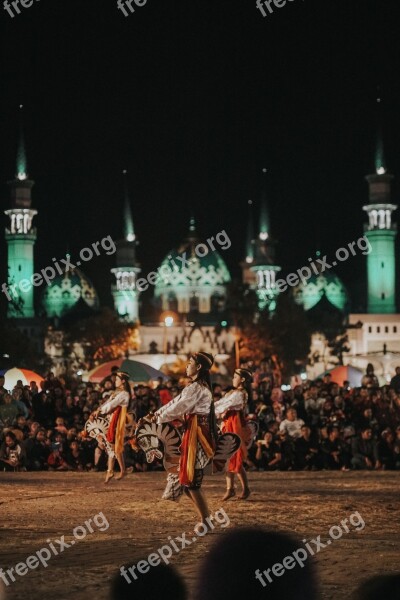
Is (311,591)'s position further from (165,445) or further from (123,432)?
(123,432)

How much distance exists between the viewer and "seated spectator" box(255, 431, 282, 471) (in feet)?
70.7

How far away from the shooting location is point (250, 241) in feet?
449

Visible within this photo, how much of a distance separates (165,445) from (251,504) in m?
2.71

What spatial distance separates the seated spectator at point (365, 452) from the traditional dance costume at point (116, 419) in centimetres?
510

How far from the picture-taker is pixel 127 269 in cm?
12025

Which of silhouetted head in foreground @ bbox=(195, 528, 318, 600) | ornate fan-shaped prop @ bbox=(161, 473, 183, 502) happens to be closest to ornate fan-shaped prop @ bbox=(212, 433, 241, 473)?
ornate fan-shaped prop @ bbox=(161, 473, 183, 502)

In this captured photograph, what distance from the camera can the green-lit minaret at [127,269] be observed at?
12000cm

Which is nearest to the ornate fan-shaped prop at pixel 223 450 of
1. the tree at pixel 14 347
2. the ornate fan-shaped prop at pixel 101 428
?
the ornate fan-shaped prop at pixel 101 428

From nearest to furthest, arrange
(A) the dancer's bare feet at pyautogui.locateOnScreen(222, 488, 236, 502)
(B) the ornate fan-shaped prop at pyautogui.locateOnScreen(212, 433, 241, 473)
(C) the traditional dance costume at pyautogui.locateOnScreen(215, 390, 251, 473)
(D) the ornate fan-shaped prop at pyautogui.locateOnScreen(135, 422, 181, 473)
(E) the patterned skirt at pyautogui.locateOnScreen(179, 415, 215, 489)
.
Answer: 1. (E) the patterned skirt at pyautogui.locateOnScreen(179, 415, 215, 489)
2. (D) the ornate fan-shaped prop at pyautogui.locateOnScreen(135, 422, 181, 473)
3. (B) the ornate fan-shaped prop at pyautogui.locateOnScreen(212, 433, 241, 473)
4. (A) the dancer's bare feet at pyautogui.locateOnScreen(222, 488, 236, 502)
5. (C) the traditional dance costume at pyautogui.locateOnScreen(215, 390, 251, 473)

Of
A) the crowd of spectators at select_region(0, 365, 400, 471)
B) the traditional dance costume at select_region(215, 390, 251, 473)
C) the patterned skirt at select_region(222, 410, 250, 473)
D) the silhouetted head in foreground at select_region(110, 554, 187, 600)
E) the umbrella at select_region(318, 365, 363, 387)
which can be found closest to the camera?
the silhouetted head in foreground at select_region(110, 554, 187, 600)

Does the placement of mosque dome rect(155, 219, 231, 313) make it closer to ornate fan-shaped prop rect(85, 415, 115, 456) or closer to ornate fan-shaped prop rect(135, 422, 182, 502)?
ornate fan-shaped prop rect(85, 415, 115, 456)

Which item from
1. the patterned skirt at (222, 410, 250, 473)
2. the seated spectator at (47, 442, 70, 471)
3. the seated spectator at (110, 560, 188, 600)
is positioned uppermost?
the patterned skirt at (222, 410, 250, 473)

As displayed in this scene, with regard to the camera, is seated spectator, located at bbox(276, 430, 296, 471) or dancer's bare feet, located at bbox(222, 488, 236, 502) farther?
seated spectator, located at bbox(276, 430, 296, 471)

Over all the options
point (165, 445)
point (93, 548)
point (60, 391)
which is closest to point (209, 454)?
point (165, 445)
